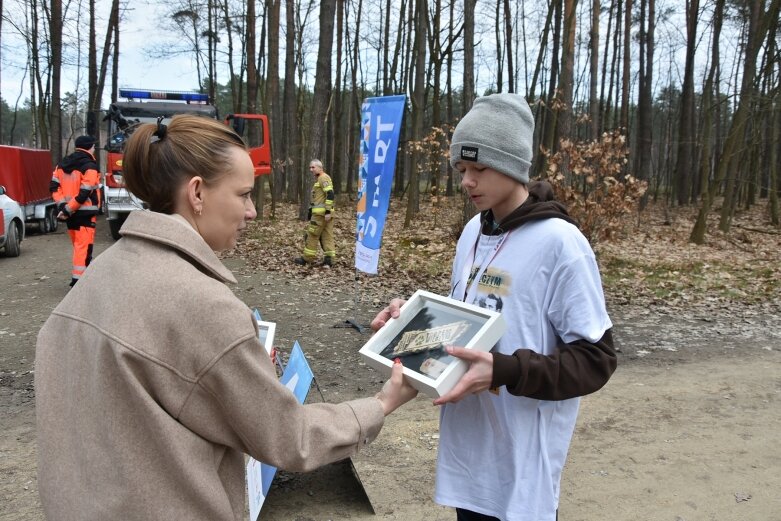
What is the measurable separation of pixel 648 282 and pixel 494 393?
9193 millimetres

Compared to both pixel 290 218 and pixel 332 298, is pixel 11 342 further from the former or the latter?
pixel 290 218

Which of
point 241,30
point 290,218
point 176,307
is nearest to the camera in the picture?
point 176,307

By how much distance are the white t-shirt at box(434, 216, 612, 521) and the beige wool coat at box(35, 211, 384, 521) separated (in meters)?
0.81

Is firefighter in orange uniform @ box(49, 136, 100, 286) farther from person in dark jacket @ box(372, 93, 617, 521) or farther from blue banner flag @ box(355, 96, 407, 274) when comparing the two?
person in dark jacket @ box(372, 93, 617, 521)

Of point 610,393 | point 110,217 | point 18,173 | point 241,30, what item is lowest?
point 610,393

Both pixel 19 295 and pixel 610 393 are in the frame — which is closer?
pixel 610 393

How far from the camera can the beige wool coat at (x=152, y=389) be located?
1203 mm

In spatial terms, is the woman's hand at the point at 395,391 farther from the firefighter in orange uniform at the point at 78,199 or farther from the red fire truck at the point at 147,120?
the red fire truck at the point at 147,120

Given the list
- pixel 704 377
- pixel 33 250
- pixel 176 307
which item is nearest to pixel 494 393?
pixel 176 307

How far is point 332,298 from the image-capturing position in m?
8.81

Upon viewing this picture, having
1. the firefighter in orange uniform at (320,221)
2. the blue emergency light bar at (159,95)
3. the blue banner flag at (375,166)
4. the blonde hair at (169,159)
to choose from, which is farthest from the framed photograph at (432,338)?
the blue emergency light bar at (159,95)

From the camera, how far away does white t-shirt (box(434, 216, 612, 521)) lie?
1812 mm

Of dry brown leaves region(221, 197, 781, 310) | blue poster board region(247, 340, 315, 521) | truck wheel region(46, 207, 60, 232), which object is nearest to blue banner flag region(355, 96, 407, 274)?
dry brown leaves region(221, 197, 781, 310)

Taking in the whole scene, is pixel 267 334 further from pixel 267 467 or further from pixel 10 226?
pixel 10 226
